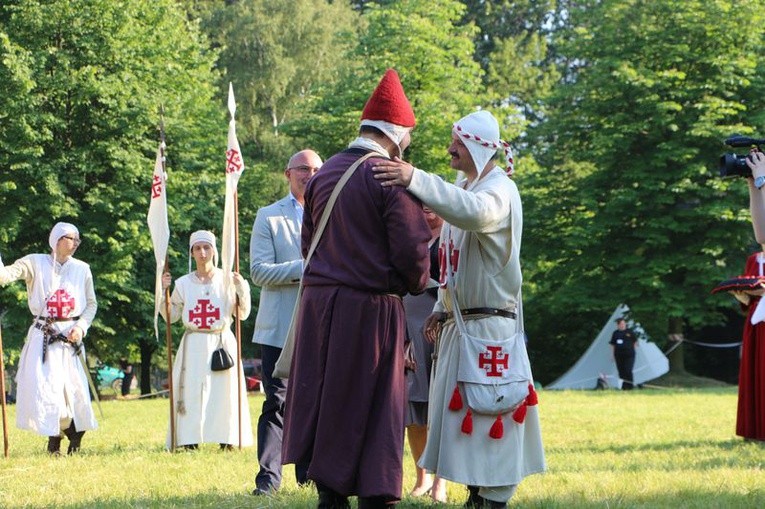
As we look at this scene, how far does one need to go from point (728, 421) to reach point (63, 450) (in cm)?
767

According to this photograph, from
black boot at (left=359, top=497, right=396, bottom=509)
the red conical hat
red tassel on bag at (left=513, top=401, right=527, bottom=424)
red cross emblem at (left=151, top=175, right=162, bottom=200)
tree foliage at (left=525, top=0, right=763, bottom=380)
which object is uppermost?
tree foliage at (left=525, top=0, right=763, bottom=380)

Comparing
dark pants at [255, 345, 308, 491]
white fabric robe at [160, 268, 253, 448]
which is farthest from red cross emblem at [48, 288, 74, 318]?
dark pants at [255, 345, 308, 491]

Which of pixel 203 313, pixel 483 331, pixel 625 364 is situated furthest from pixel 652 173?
pixel 483 331

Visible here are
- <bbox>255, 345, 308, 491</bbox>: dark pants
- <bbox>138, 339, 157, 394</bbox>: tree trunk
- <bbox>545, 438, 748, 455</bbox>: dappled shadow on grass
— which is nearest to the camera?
<bbox>255, 345, 308, 491</bbox>: dark pants

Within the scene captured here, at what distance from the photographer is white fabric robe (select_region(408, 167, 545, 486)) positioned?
6.08 m

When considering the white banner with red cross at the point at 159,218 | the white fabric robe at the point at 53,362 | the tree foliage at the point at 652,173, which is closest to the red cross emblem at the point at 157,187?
the white banner with red cross at the point at 159,218

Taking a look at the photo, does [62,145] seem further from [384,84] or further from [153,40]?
[384,84]

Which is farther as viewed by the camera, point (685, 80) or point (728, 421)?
point (685, 80)

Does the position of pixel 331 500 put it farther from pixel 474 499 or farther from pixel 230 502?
pixel 230 502

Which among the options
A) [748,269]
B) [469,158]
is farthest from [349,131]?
[469,158]

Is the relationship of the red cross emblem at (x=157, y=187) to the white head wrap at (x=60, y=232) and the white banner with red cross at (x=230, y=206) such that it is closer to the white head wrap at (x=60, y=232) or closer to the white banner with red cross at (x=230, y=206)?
the white head wrap at (x=60, y=232)

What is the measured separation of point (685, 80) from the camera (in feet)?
108

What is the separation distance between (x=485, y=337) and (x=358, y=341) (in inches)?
33.1

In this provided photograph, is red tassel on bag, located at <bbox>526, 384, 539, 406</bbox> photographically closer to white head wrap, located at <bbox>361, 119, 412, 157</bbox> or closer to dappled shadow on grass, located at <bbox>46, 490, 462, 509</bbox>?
dappled shadow on grass, located at <bbox>46, 490, 462, 509</bbox>
